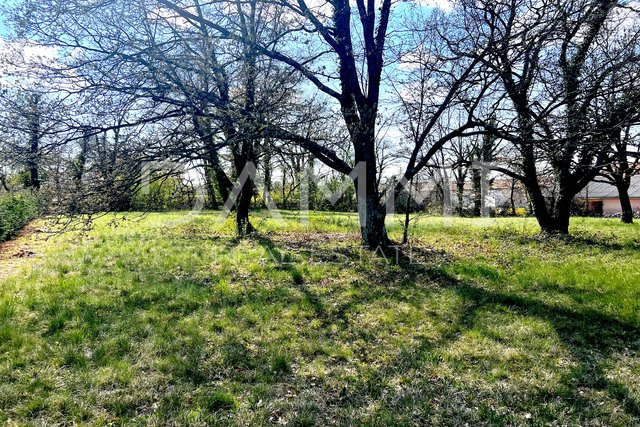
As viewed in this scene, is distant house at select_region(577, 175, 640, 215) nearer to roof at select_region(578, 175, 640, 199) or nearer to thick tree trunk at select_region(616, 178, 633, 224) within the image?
roof at select_region(578, 175, 640, 199)

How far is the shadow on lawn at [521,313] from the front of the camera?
3125 millimetres

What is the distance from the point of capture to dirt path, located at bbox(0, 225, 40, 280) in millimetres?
7417

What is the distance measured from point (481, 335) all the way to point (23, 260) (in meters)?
9.36

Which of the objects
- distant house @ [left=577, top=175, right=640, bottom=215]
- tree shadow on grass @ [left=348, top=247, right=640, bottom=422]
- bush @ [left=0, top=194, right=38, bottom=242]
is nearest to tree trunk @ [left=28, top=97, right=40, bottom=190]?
bush @ [left=0, top=194, right=38, bottom=242]

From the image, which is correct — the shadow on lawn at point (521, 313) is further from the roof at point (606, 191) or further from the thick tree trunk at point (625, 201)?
the roof at point (606, 191)

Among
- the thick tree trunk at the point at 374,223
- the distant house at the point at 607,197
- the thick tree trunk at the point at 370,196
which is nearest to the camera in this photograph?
the thick tree trunk at the point at 370,196

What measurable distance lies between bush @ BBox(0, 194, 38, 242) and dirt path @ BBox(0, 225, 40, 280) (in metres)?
0.38

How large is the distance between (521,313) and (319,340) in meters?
2.76

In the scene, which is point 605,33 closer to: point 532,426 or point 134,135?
point 532,426

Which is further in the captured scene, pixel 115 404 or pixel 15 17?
pixel 15 17

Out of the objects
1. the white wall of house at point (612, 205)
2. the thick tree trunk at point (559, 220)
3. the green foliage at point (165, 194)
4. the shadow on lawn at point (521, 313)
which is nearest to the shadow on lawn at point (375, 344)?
the shadow on lawn at point (521, 313)

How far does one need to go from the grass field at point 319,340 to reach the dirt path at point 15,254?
0.76 feet

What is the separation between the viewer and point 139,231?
12.2 meters

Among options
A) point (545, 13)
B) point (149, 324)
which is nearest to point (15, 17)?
point (149, 324)
